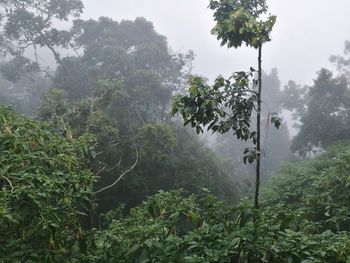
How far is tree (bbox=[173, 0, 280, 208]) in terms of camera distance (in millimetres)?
3857

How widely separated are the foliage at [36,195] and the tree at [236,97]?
1.44 metres

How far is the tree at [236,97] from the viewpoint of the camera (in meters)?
3.86

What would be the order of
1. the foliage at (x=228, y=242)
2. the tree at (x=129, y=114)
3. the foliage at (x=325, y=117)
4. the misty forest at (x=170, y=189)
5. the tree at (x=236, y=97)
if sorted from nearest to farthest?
the foliage at (x=228, y=242) < the misty forest at (x=170, y=189) < the tree at (x=236, y=97) < the tree at (x=129, y=114) < the foliage at (x=325, y=117)

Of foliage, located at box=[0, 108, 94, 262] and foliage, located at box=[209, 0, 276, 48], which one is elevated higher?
foliage, located at box=[209, 0, 276, 48]

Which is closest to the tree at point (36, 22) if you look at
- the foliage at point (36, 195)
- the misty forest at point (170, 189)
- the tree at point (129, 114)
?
the tree at point (129, 114)

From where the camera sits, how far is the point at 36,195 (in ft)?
11.4

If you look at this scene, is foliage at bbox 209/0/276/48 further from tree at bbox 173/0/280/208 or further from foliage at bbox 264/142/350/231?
foliage at bbox 264/142/350/231

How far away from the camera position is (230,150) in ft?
122

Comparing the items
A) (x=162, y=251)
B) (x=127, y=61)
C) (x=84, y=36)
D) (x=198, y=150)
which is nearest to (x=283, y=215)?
(x=162, y=251)

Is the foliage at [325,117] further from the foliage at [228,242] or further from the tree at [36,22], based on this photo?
the foliage at [228,242]

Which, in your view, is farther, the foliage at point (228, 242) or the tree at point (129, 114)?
the tree at point (129, 114)

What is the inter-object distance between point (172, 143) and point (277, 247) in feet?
38.3

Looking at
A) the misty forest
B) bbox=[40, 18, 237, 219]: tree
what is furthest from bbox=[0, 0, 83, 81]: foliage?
the misty forest

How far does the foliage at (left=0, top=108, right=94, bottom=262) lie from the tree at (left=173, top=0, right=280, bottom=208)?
1441 mm
